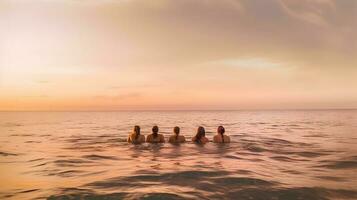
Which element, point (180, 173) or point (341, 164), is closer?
point (180, 173)

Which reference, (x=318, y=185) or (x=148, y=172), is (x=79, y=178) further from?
(x=318, y=185)

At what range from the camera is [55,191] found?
10914 millimetres

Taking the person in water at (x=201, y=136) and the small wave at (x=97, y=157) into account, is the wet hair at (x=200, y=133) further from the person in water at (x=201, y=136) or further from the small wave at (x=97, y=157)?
the small wave at (x=97, y=157)

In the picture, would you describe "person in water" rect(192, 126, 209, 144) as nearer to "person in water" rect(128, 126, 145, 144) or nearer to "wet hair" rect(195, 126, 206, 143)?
"wet hair" rect(195, 126, 206, 143)

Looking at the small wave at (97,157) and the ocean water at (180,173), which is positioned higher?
the small wave at (97,157)

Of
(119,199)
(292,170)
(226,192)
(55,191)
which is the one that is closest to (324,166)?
(292,170)

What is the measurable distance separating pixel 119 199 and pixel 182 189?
2135 millimetres

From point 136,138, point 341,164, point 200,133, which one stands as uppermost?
point 200,133

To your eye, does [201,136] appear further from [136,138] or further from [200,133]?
[136,138]

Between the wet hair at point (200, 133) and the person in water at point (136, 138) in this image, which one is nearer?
the wet hair at point (200, 133)

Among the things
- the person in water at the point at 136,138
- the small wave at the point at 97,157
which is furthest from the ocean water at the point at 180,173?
the person in water at the point at 136,138

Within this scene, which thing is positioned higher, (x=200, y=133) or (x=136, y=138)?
(x=200, y=133)

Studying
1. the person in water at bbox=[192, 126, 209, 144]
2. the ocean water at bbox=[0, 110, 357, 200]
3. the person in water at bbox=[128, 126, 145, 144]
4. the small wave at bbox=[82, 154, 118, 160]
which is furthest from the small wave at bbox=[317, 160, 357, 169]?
the person in water at bbox=[128, 126, 145, 144]

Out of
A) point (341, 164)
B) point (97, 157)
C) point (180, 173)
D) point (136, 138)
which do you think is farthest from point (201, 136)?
point (180, 173)
